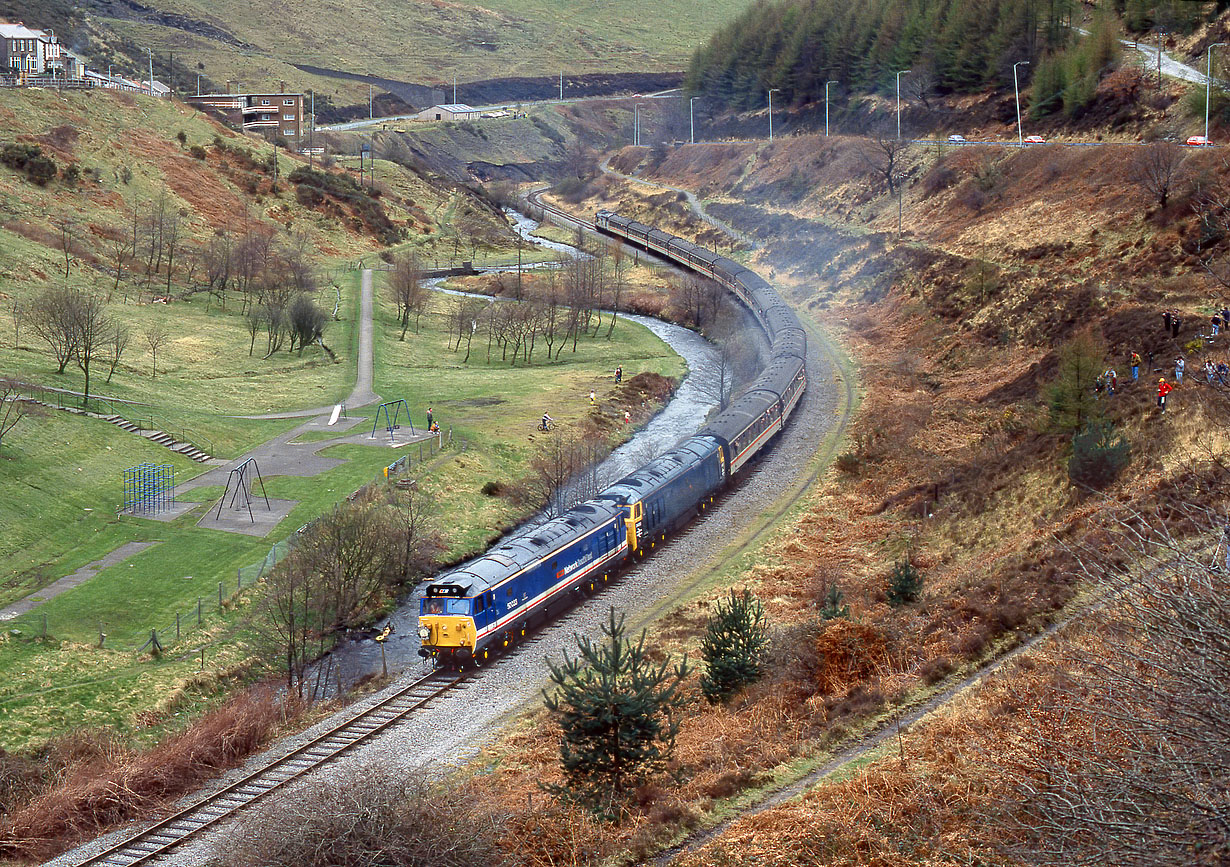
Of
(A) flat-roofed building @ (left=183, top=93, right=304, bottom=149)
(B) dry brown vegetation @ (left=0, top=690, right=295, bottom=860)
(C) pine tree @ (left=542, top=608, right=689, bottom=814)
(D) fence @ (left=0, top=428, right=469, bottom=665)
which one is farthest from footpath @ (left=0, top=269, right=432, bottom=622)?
(A) flat-roofed building @ (left=183, top=93, right=304, bottom=149)

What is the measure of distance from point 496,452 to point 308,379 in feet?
61.4

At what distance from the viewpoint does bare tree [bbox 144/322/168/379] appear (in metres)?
66.6

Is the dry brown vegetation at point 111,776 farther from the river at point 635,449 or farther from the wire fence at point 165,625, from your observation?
the wire fence at point 165,625

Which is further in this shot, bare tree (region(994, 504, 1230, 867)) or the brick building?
the brick building

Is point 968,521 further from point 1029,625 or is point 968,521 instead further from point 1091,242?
point 1091,242

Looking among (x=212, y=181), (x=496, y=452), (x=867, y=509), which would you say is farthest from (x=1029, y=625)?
(x=212, y=181)

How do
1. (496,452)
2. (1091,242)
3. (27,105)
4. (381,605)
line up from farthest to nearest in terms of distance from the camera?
1. (27,105)
2. (1091,242)
3. (496,452)
4. (381,605)

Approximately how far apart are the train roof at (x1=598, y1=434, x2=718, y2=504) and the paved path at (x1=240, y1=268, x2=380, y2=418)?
22.6 meters

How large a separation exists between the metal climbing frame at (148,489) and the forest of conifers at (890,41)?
282 feet

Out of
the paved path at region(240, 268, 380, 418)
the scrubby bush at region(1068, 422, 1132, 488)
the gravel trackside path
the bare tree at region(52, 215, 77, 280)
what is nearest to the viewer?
the gravel trackside path

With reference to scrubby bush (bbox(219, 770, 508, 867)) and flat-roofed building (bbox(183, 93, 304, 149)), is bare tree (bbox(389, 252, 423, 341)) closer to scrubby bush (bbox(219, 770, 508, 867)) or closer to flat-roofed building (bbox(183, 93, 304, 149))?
scrubby bush (bbox(219, 770, 508, 867))

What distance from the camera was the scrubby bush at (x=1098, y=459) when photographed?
36.8 meters

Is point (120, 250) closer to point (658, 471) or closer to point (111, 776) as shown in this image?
point (658, 471)

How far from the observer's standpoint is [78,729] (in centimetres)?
3022
